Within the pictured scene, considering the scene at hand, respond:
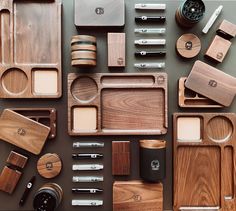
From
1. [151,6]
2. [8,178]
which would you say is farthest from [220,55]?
[8,178]

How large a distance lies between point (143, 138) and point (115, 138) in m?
0.09

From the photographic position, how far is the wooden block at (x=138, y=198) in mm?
889

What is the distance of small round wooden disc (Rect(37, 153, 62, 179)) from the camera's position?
0.91 metres

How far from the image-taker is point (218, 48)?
2.98 feet

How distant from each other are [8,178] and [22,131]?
0.17 meters

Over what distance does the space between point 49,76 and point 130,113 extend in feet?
0.95

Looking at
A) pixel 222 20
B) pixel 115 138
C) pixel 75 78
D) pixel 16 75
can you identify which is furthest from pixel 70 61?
pixel 222 20

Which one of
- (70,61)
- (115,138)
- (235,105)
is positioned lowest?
(115,138)

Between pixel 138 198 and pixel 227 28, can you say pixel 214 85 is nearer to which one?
pixel 227 28

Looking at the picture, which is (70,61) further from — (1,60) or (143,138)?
(143,138)

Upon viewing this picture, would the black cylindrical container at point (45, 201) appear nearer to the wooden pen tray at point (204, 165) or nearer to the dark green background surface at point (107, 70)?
the dark green background surface at point (107, 70)

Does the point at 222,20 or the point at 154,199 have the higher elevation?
the point at 222,20

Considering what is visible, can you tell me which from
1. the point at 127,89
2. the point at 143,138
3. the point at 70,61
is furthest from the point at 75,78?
the point at 143,138

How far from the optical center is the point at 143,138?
0.92m
